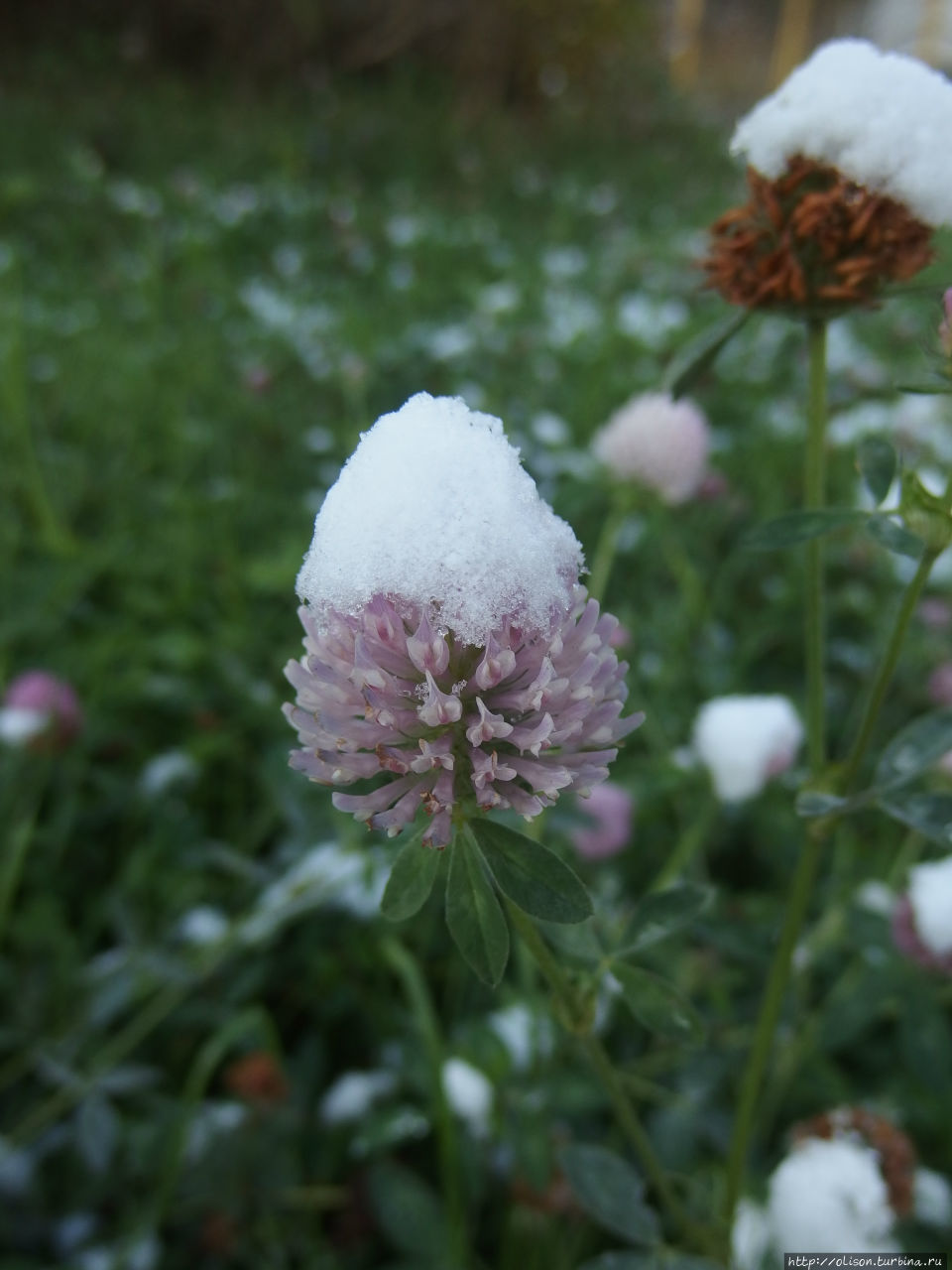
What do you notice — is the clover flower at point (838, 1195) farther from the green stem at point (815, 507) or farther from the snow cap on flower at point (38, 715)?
the snow cap on flower at point (38, 715)

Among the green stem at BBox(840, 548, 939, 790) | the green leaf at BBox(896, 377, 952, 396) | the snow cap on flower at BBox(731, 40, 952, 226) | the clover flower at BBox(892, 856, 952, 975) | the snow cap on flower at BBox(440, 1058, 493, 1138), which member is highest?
the snow cap on flower at BBox(731, 40, 952, 226)

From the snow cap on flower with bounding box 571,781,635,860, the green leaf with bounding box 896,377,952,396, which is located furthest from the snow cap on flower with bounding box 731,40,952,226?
the snow cap on flower with bounding box 571,781,635,860

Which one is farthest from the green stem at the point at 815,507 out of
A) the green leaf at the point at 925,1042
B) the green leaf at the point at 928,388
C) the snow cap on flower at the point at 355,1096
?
the snow cap on flower at the point at 355,1096

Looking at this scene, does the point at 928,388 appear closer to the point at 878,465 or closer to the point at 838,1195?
the point at 878,465

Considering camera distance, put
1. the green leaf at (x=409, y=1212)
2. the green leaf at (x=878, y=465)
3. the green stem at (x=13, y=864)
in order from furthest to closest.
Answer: the green stem at (x=13, y=864) < the green leaf at (x=409, y=1212) < the green leaf at (x=878, y=465)

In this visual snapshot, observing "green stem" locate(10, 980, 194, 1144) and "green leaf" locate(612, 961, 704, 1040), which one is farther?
"green stem" locate(10, 980, 194, 1144)

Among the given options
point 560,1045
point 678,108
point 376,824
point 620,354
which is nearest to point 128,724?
point 560,1045

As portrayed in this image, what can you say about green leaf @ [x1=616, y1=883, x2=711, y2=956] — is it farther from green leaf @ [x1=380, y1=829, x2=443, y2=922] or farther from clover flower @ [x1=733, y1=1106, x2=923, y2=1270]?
clover flower @ [x1=733, y1=1106, x2=923, y2=1270]

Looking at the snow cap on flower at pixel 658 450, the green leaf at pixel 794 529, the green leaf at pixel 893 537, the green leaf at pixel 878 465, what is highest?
the snow cap on flower at pixel 658 450
